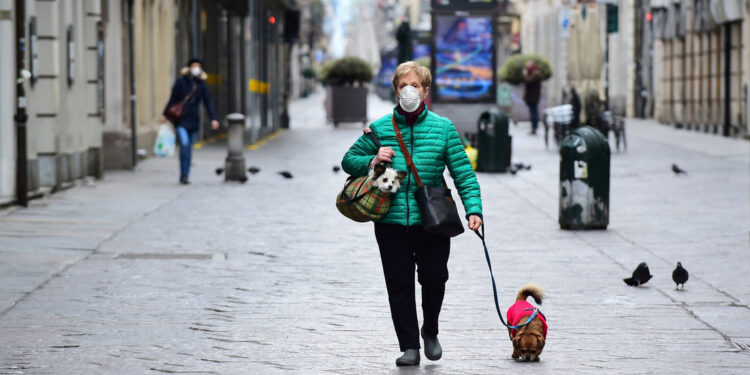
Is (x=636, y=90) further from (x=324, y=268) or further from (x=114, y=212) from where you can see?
(x=324, y=268)

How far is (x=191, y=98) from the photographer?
63.4ft

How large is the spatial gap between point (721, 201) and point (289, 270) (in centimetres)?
691

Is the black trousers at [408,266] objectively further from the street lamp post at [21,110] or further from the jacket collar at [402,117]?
the street lamp post at [21,110]

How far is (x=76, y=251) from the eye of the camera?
11438mm

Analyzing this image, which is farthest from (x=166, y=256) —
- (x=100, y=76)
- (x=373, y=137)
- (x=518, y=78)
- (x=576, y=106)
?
(x=518, y=78)

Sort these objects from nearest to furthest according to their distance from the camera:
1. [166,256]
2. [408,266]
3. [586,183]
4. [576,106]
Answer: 1. [408,266]
2. [166,256]
3. [586,183]
4. [576,106]

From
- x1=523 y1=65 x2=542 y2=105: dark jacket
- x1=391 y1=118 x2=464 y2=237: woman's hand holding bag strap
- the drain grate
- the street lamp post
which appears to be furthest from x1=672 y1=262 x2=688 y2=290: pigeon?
x1=523 y1=65 x2=542 y2=105: dark jacket

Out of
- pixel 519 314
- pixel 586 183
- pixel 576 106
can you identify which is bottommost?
pixel 519 314

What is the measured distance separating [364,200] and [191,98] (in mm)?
13107

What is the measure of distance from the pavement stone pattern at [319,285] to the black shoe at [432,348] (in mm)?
58

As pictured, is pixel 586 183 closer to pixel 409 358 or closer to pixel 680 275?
pixel 680 275

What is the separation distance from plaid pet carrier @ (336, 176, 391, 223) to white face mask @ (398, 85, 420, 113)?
0.37 metres

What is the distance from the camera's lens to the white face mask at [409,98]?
6379 millimetres

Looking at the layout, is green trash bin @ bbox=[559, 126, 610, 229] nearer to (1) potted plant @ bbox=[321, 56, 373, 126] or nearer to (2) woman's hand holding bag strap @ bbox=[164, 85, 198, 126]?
(2) woman's hand holding bag strap @ bbox=[164, 85, 198, 126]
